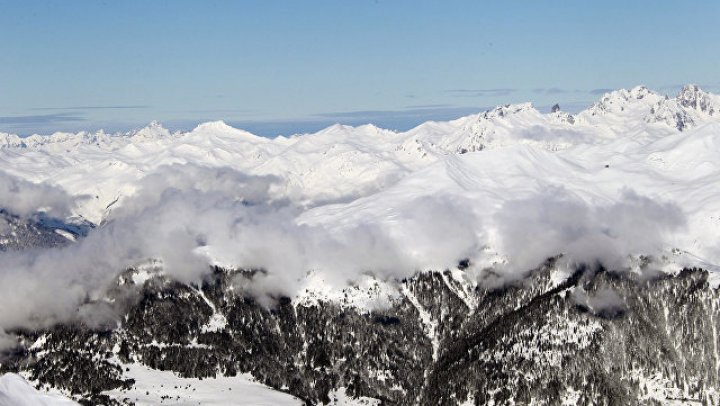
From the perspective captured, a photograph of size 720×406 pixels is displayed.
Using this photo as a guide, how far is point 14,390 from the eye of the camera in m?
119

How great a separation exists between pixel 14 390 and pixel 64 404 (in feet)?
22.1

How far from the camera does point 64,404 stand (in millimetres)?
121062
